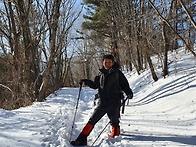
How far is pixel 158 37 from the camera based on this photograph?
9.12m

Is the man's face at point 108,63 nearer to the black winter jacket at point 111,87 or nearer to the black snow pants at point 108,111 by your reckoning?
the black winter jacket at point 111,87

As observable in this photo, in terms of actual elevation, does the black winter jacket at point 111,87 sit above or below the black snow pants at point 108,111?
above

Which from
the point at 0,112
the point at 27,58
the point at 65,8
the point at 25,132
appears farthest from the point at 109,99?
the point at 65,8

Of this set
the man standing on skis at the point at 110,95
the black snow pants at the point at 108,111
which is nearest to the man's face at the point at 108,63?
the man standing on skis at the point at 110,95

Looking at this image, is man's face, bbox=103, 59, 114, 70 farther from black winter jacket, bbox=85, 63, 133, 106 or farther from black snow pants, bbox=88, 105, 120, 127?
black snow pants, bbox=88, 105, 120, 127

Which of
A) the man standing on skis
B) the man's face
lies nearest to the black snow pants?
the man standing on skis

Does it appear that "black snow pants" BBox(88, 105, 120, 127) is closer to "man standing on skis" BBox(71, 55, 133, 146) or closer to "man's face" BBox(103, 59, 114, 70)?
"man standing on skis" BBox(71, 55, 133, 146)

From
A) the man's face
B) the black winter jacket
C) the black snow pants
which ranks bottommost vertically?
the black snow pants

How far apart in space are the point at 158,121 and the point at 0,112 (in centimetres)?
425

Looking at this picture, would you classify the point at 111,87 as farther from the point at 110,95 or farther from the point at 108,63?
the point at 108,63

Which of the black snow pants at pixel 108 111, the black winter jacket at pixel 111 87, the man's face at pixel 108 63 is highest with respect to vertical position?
the man's face at pixel 108 63

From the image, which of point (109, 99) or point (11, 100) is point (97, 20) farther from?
point (109, 99)

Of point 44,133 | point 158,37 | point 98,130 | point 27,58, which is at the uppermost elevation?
point 158,37

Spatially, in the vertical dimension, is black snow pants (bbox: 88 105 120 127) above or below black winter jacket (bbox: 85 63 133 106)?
below
